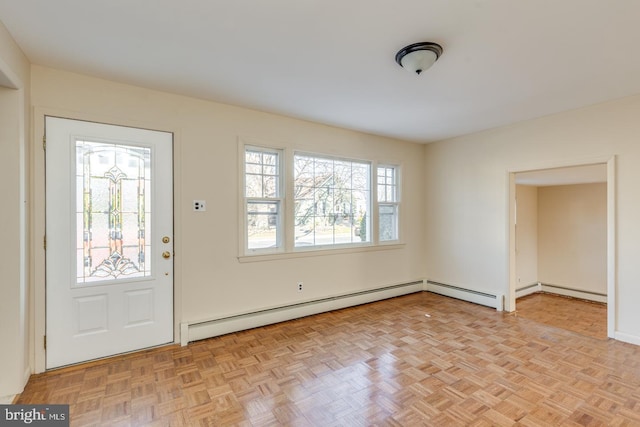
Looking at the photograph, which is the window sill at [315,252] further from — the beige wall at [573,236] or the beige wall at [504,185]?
the beige wall at [573,236]

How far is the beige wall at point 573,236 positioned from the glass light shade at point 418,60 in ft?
16.4

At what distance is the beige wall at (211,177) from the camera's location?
2.68m

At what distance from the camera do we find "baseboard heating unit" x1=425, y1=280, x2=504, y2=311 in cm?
422

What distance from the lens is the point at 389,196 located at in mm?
4977

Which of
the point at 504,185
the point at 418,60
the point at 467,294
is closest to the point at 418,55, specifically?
the point at 418,60

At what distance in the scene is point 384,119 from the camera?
3.88 meters

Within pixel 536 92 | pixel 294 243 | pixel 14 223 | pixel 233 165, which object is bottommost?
pixel 294 243

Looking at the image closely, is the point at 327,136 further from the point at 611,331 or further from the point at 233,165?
the point at 611,331

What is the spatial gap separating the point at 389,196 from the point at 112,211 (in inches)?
147

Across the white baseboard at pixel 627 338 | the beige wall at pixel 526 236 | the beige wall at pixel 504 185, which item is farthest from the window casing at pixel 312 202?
the white baseboard at pixel 627 338

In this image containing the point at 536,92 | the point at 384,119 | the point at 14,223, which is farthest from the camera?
the point at 384,119

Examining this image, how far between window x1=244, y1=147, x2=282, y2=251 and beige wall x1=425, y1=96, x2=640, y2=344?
9.12 ft

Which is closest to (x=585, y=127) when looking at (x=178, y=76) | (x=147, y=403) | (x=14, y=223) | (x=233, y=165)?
(x=233, y=165)

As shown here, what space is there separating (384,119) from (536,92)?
157 centimetres
